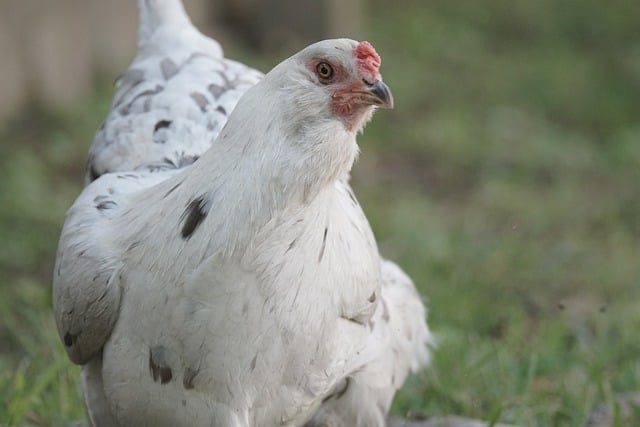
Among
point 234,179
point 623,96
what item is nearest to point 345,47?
point 234,179

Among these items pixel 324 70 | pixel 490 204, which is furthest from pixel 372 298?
pixel 490 204

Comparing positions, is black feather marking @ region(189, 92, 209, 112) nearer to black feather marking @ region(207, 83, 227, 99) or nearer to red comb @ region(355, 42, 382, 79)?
black feather marking @ region(207, 83, 227, 99)

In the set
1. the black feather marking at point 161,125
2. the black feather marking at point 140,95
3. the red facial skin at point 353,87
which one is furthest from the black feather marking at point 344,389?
the black feather marking at point 140,95

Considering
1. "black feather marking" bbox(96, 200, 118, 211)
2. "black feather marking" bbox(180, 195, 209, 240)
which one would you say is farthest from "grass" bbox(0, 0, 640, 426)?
"black feather marking" bbox(180, 195, 209, 240)

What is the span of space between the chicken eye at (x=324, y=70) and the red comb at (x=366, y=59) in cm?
7

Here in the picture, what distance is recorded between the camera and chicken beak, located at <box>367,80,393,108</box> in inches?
116

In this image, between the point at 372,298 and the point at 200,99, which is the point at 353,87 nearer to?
the point at 372,298

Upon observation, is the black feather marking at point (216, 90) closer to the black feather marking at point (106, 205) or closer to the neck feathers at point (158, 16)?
the neck feathers at point (158, 16)

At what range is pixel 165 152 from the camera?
151 inches

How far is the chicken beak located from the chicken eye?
0.11 metres

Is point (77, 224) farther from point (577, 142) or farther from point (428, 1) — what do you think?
point (428, 1)

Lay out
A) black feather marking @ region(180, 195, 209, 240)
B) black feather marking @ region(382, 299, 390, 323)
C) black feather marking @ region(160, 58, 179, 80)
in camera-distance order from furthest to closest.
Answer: black feather marking @ region(160, 58, 179, 80) < black feather marking @ region(382, 299, 390, 323) < black feather marking @ region(180, 195, 209, 240)

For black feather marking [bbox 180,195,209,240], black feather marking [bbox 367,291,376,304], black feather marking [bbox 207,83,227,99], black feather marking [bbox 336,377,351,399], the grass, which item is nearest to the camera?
black feather marking [bbox 180,195,209,240]

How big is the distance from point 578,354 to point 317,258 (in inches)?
76.0
